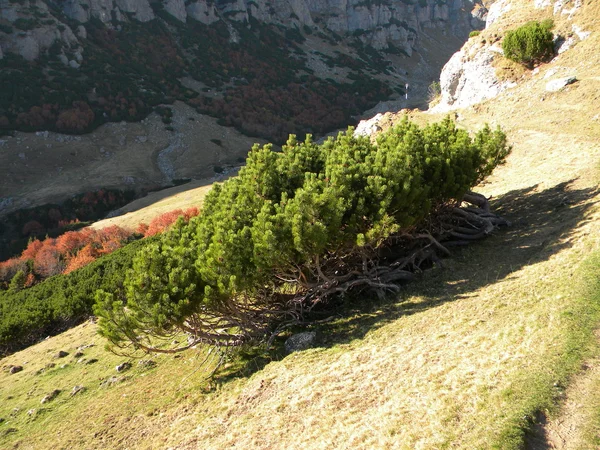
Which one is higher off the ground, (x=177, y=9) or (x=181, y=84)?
(x=177, y=9)

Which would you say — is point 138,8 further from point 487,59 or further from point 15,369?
point 15,369

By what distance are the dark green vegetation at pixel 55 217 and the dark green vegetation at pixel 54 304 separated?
648 inches

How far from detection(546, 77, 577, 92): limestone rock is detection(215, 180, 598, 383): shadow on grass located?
17.9 metres

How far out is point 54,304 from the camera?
26.9 m

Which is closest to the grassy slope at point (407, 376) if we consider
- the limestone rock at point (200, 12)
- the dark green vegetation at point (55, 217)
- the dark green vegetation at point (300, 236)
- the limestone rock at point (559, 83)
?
the dark green vegetation at point (300, 236)

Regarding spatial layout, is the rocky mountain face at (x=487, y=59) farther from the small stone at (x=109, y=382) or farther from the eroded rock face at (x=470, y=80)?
the small stone at (x=109, y=382)

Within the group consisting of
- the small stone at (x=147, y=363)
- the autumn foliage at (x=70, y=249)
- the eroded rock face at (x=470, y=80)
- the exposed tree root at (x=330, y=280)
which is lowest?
the small stone at (x=147, y=363)

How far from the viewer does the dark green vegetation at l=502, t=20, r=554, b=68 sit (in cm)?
3600

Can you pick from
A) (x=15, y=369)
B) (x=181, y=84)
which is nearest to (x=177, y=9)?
(x=181, y=84)

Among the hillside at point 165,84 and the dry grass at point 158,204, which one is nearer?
the dry grass at point 158,204

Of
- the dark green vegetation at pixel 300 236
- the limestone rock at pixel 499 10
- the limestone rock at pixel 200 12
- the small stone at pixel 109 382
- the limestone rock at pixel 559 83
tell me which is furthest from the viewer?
the limestone rock at pixel 200 12

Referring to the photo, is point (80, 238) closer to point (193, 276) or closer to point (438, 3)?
point (193, 276)

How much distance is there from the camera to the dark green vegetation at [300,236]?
1202 centimetres

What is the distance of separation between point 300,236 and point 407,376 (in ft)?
15.4
